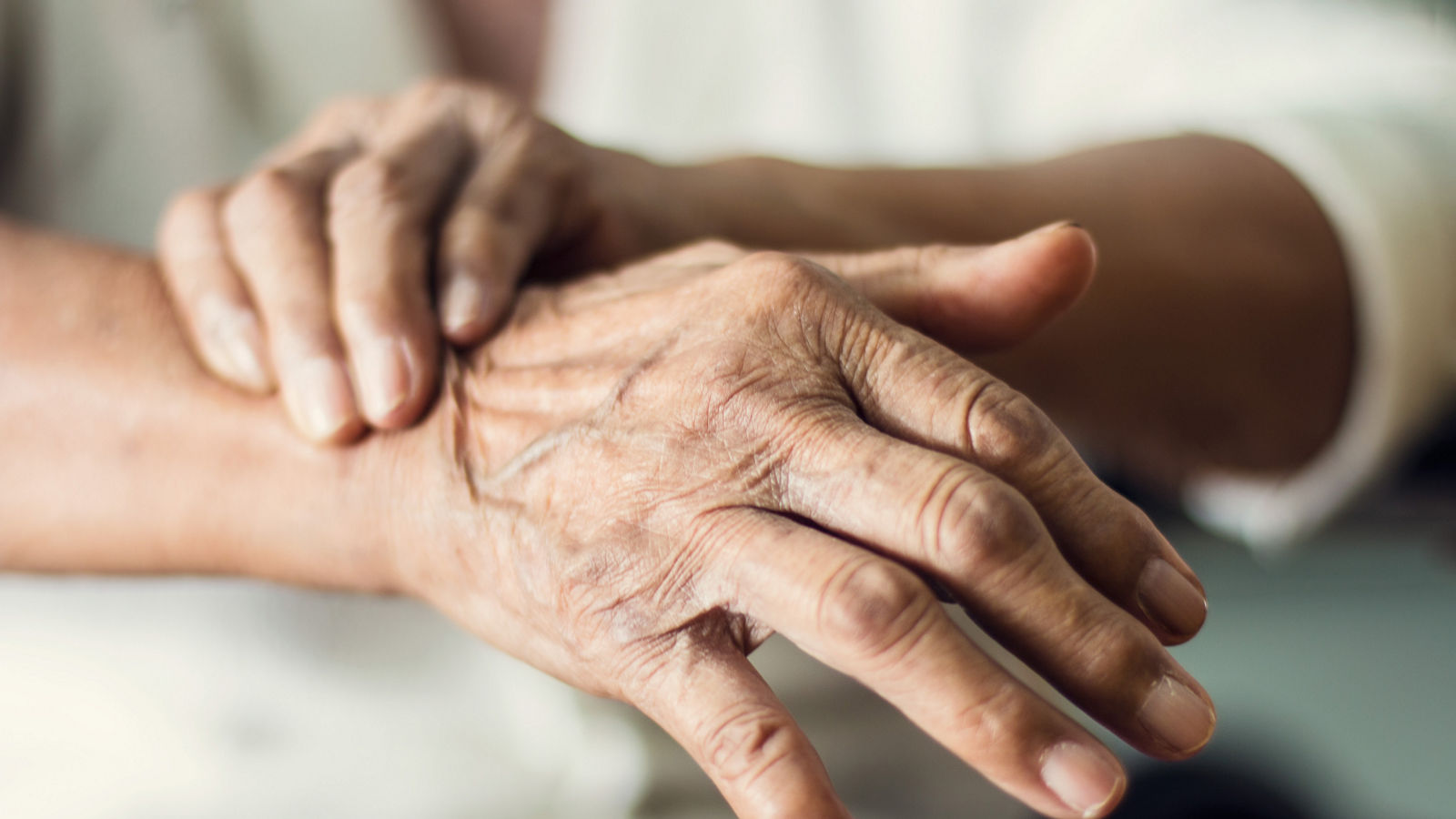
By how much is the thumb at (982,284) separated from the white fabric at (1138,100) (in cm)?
46

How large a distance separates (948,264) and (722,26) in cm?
91

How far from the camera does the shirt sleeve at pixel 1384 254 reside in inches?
29.2

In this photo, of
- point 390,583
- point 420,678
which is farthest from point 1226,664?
point 390,583

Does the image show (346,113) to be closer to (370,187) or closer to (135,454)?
(370,187)

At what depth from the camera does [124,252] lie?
0.64 metres

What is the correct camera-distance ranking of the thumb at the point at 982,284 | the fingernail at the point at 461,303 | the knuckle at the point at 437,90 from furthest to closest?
the knuckle at the point at 437,90
the fingernail at the point at 461,303
the thumb at the point at 982,284

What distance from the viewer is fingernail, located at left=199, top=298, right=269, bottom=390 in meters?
0.55

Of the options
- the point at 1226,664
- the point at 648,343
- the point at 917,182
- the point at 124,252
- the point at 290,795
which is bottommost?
the point at 290,795

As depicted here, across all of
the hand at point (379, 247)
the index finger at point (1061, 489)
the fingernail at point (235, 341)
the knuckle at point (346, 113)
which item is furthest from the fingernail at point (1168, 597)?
the knuckle at point (346, 113)

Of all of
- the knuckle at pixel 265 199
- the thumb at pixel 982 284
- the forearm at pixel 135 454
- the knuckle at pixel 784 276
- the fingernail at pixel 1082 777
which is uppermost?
the thumb at pixel 982 284

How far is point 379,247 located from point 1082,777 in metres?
0.42

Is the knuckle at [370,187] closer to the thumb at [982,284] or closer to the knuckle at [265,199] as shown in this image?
the knuckle at [265,199]

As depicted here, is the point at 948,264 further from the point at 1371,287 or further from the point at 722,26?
the point at 722,26

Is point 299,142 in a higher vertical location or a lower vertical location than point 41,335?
higher
